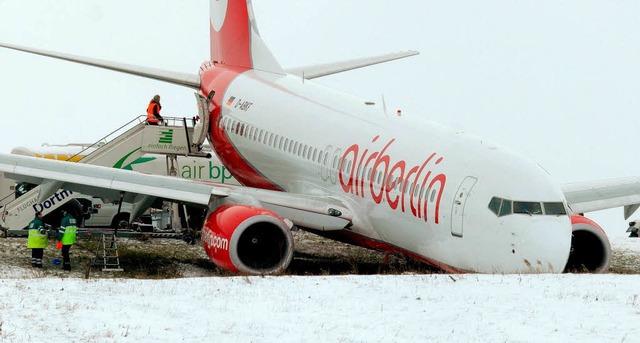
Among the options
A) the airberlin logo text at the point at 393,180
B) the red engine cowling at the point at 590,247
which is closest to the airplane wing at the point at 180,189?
the airberlin logo text at the point at 393,180

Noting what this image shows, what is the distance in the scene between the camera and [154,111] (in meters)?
33.7

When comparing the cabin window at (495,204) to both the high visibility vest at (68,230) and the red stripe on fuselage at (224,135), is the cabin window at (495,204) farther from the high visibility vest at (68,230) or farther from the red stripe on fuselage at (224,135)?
the high visibility vest at (68,230)

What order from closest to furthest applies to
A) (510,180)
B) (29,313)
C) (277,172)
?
(29,313) → (510,180) → (277,172)

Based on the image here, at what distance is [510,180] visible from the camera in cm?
1920

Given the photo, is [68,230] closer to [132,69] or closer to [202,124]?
[202,124]

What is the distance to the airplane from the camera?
1891 cm

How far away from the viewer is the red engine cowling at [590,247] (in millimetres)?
21859

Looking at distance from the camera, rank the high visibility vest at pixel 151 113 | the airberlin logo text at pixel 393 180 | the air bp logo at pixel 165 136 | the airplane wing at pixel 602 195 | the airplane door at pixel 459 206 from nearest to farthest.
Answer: the airplane door at pixel 459 206 → the airberlin logo text at pixel 393 180 → the airplane wing at pixel 602 195 → the air bp logo at pixel 165 136 → the high visibility vest at pixel 151 113

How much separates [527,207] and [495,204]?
0.55 m

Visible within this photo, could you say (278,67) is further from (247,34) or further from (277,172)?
(277,172)

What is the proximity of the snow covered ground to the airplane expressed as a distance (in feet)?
5.66

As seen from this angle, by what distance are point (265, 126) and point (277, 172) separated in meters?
1.40

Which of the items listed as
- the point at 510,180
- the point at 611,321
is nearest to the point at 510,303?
the point at 611,321

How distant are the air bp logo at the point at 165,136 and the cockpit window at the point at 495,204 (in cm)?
1558
